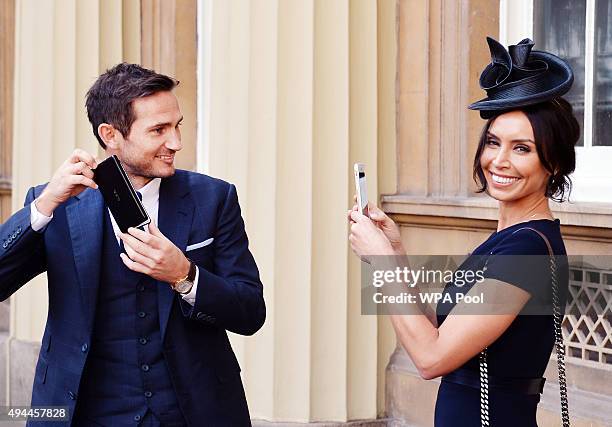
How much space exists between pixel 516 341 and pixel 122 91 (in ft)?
4.36

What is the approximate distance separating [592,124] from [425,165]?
38.9 inches

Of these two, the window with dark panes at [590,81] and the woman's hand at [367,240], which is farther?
the window with dark panes at [590,81]

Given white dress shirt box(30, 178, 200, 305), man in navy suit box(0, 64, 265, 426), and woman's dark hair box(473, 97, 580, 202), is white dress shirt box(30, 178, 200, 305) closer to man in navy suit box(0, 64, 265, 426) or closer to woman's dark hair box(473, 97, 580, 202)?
man in navy suit box(0, 64, 265, 426)

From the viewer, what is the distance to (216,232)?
3.28 metres

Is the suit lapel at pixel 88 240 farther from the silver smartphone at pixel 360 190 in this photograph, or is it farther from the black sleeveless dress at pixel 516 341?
the black sleeveless dress at pixel 516 341

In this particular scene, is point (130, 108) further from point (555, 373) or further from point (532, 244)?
point (555, 373)

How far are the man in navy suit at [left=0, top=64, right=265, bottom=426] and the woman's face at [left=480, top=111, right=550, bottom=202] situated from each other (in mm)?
807

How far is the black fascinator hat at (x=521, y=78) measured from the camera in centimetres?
286

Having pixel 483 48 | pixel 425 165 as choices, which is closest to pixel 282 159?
pixel 425 165

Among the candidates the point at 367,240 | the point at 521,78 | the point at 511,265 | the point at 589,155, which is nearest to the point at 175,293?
the point at 367,240

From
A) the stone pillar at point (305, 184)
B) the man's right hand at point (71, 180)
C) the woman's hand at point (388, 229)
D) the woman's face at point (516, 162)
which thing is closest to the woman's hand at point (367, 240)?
the woman's hand at point (388, 229)

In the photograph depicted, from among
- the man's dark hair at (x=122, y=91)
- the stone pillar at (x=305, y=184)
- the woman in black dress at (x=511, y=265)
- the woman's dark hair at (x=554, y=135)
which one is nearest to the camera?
the woman in black dress at (x=511, y=265)

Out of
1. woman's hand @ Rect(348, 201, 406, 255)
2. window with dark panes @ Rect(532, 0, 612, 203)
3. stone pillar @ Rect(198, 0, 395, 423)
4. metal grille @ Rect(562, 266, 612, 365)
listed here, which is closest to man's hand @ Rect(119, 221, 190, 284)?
woman's hand @ Rect(348, 201, 406, 255)

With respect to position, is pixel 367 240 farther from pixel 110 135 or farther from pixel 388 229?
pixel 110 135
